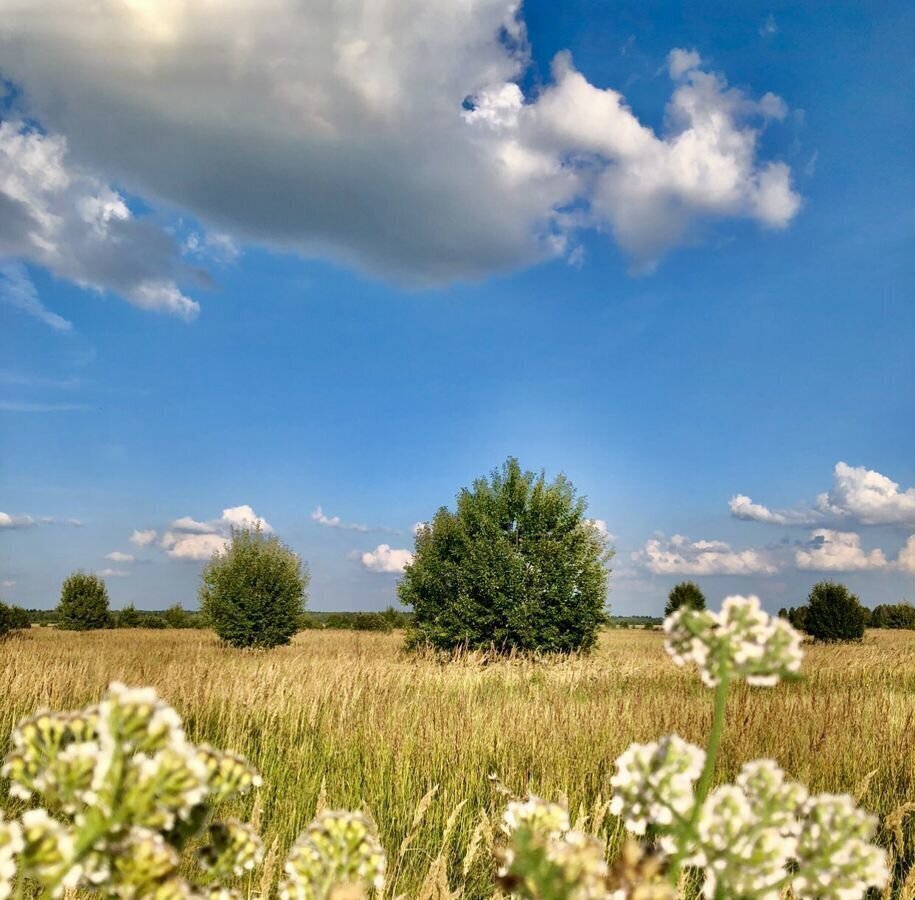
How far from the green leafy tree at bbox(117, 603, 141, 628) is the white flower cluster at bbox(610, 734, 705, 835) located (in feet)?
155

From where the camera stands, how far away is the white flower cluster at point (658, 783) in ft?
2.19

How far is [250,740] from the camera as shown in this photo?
20.5 feet

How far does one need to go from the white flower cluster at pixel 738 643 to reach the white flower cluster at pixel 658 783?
9cm

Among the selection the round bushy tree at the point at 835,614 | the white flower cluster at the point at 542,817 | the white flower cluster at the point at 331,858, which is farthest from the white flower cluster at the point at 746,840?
the round bushy tree at the point at 835,614

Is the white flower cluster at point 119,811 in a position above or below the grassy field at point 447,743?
above

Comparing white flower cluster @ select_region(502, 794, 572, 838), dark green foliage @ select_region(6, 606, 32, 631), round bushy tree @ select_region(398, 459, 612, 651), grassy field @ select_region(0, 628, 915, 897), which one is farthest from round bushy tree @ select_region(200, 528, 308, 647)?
white flower cluster @ select_region(502, 794, 572, 838)

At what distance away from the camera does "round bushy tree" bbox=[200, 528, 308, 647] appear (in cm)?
2353

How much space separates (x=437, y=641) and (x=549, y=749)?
40.7 ft

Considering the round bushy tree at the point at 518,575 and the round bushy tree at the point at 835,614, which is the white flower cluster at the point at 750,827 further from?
the round bushy tree at the point at 835,614

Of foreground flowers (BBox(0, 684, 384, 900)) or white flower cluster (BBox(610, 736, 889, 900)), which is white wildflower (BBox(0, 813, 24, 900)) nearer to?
foreground flowers (BBox(0, 684, 384, 900))

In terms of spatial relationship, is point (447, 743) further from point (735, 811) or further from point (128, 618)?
point (128, 618)

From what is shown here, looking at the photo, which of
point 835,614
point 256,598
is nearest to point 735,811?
point 256,598

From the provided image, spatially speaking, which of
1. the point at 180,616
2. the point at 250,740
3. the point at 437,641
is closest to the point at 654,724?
the point at 250,740

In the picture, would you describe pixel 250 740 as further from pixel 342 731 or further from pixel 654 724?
pixel 654 724
